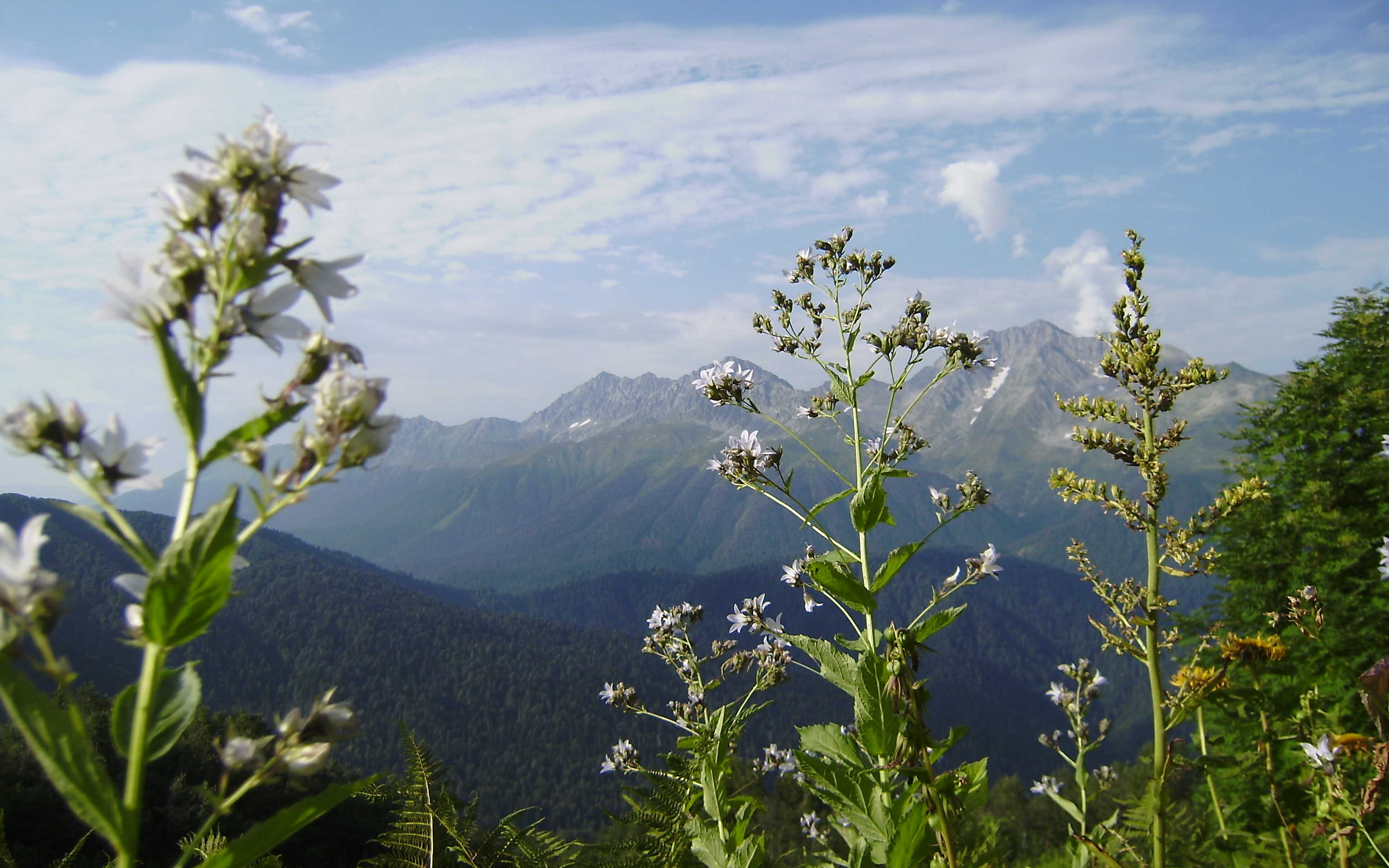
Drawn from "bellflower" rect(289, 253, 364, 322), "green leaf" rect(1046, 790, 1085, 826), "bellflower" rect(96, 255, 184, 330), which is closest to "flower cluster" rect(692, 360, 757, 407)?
"green leaf" rect(1046, 790, 1085, 826)

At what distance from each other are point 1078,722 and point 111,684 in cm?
13576

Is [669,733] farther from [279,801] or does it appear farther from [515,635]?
[279,801]

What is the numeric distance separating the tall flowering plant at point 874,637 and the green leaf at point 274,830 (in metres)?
1.61

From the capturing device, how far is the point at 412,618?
17162cm

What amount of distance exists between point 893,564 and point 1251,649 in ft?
5.80

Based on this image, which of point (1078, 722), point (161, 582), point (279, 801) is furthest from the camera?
point (279, 801)

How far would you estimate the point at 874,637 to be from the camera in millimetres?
2949

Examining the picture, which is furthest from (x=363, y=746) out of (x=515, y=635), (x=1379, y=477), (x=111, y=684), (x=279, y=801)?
(x=1379, y=477)

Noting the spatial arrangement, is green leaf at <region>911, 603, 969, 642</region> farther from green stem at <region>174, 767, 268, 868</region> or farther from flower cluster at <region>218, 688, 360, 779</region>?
green stem at <region>174, 767, 268, 868</region>

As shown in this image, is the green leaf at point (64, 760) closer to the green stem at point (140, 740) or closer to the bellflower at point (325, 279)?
the green stem at point (140, 740)

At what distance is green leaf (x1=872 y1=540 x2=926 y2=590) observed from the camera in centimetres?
296

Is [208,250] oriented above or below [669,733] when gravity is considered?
above

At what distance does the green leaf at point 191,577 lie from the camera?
1.08 metres

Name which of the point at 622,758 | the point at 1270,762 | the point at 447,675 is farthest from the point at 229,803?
the point at 447,675
